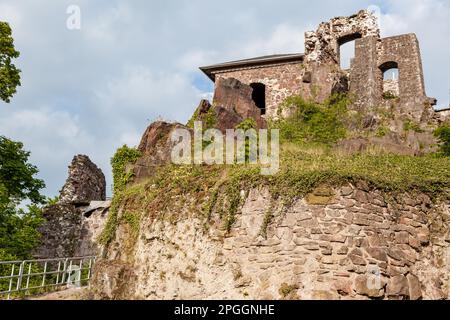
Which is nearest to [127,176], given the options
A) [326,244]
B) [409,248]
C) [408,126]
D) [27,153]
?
[27,153]

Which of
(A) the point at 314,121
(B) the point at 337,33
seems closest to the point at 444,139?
(A) the point at 314,121

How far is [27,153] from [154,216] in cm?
623

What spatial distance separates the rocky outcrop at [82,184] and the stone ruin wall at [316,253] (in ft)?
30.9

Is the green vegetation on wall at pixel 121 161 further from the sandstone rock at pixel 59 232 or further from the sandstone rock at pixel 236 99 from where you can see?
the sandstone rock at pixel 236 99

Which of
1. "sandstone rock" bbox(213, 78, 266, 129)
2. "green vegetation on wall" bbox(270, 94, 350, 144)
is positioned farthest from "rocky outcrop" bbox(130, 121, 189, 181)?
"green vegetation on wall" bbox(270, 94, 350, 144)

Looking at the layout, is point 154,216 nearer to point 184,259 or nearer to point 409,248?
point 184,259

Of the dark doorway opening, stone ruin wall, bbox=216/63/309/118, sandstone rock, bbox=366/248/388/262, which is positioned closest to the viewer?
sandstone rock, bbox=366/248/388/262

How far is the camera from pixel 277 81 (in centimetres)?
2391

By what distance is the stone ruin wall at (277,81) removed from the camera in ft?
76.6

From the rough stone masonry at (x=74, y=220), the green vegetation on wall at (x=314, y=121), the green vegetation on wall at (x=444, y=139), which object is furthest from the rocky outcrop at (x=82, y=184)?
the green vegetation on wall at (x=444, y=139)

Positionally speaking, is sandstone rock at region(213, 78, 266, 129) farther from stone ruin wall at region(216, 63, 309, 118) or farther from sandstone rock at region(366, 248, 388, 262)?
sandstone rock at region(366, 248, 388, 262)

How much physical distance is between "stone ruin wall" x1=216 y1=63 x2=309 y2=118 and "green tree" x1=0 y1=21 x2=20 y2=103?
10812 mm

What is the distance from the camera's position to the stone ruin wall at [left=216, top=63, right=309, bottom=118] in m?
23.3

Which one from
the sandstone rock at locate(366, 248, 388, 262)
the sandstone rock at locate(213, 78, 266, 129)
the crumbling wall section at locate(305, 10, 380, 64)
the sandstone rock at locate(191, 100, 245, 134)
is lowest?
the sandstone rock at locate(366, 248, 388, 262)
